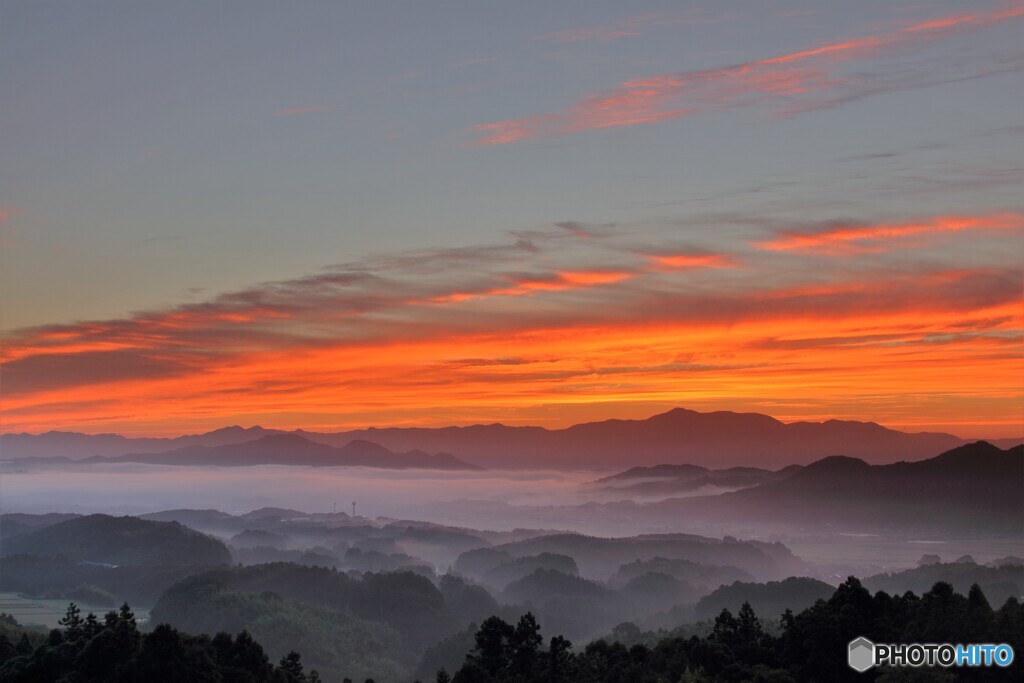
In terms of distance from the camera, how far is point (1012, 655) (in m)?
86.0

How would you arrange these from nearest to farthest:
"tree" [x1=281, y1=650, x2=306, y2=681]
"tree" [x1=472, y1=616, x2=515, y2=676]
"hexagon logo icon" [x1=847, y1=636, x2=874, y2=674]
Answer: "hexagon logo icon" [x1=847, y1=636, x2=874, y2=674], "tree" [x1=472, y1=616, x2=515, y2=676], "tree" [x1=281, y1=650, x2=306, y2=681]


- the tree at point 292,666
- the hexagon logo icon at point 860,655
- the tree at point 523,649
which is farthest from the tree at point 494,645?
the hexagon logo icon at point 860,655

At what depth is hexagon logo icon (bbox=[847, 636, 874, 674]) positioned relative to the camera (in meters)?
90.1

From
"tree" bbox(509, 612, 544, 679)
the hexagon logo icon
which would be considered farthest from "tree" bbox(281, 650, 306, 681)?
the hexagon logo icon

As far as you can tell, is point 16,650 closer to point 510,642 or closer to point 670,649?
point 510,642

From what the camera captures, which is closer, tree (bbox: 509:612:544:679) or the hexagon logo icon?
the hexagon logo icon

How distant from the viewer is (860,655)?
304 feet

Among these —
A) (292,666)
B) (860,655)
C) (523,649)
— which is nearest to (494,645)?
(523,649)

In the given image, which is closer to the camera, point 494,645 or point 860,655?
point 860,655

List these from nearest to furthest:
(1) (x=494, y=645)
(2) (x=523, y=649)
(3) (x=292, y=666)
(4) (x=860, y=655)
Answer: (4) (x=860, y=655) → (2) (x=523, y=649) → (1) (x=494, y=645) → (3) (x=292, y=666)

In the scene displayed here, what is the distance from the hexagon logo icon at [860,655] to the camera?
90125 millimetres

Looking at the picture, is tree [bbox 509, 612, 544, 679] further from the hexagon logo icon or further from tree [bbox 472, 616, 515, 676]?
the hexagon logo icon

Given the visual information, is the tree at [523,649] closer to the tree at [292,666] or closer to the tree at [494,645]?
the tree at [494,645]

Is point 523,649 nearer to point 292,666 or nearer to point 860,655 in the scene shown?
point 292,666
